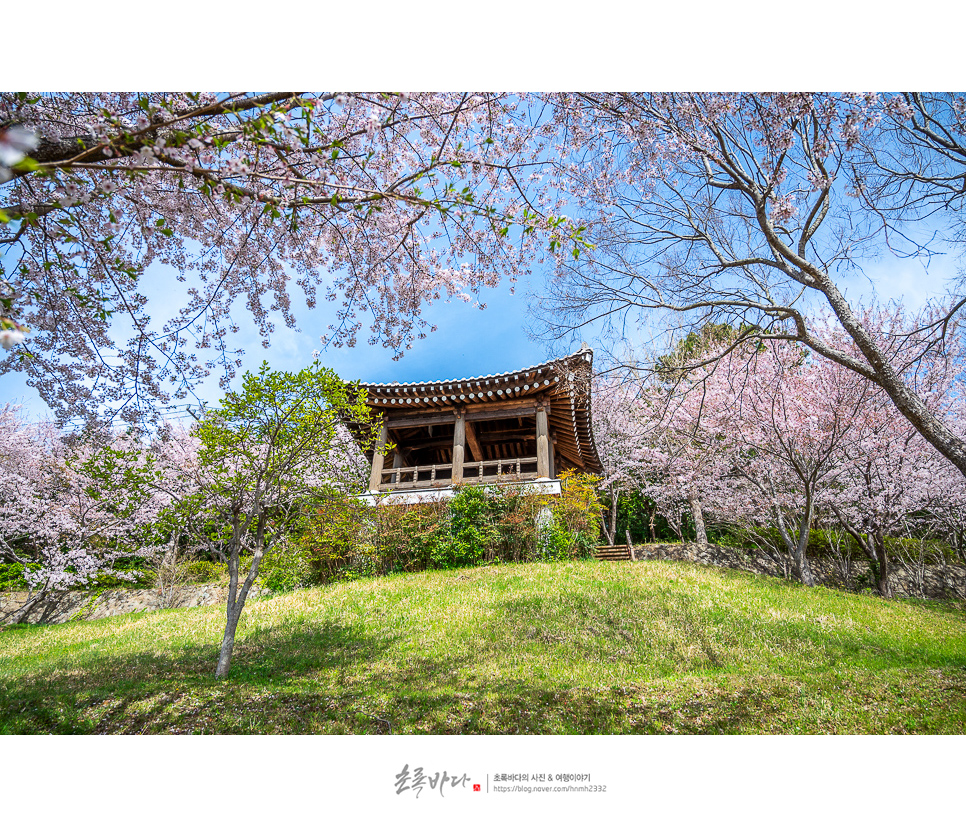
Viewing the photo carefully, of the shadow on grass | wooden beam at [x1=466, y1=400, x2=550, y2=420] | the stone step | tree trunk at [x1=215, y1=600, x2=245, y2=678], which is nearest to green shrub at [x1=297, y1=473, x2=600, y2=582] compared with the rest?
the stone step

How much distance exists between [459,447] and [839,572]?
33.2 ft

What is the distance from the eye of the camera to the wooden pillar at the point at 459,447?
30.3ft

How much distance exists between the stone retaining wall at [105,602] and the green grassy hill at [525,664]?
2.95 meters

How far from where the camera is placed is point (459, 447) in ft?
31.1

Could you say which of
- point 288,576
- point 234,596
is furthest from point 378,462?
point 234,596

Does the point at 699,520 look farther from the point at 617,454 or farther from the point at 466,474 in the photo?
the point at 466,474

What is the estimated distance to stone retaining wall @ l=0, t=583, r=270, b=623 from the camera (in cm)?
899

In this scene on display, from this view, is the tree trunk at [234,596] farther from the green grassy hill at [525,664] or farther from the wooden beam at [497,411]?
the wooden beam at [497,411]

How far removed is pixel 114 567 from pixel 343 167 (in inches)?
431

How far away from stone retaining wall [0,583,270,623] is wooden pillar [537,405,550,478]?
22.7 ft

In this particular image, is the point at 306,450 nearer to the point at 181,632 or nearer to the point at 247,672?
the point at 247,672

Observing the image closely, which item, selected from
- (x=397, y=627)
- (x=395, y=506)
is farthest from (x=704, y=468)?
(x=397, y=627)

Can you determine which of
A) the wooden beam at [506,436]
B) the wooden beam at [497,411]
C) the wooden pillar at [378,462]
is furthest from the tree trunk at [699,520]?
the wooden pillar at [378,462]

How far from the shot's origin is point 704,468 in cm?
955
